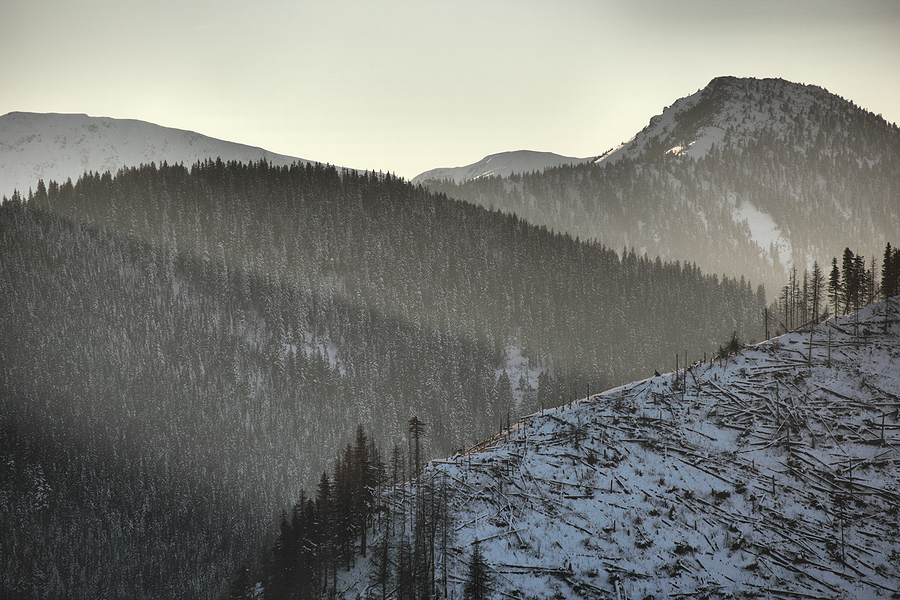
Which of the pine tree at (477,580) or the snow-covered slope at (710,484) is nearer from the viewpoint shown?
the pine tree at (477,580)

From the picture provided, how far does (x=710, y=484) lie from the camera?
92.9 meters

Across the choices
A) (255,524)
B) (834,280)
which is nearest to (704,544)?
(834,280)

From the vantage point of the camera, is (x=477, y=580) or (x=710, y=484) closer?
(x=477, y=580)

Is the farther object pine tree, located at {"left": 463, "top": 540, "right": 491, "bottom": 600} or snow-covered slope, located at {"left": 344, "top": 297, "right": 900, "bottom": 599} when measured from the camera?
snow-covered slope, located at {"left": 344, "top": 297, "right": 900, "bottom": 599}

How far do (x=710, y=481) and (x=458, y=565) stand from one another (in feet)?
105

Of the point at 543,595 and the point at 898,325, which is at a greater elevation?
the point at 898,325

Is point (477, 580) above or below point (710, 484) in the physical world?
below

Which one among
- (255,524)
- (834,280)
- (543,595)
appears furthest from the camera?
(255,524)

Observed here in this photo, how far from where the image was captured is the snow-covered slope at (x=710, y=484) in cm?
8238

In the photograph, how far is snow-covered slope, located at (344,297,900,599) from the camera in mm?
82375

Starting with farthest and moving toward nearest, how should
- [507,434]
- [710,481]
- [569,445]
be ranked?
[507,434]
[569,445]
[710,481]

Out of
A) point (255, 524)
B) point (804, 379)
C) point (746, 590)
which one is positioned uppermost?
point (804, 379)

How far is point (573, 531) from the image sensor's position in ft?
285

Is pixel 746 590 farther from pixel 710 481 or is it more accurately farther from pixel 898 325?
pixel 898 325
